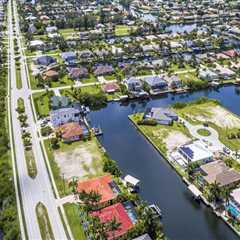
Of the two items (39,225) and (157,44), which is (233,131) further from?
(157,44)

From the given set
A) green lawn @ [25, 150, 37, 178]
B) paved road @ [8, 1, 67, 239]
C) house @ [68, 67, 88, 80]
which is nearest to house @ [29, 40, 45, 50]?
house @ [68, 67, 88, 80]

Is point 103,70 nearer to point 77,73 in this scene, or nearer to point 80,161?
point 77,73

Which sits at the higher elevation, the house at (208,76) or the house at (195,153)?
the house at (195,153)

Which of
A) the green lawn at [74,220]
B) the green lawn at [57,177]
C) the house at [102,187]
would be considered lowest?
the green lawn at [57,177]

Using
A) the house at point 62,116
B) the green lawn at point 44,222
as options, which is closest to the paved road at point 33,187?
the green lawn at point 44,222

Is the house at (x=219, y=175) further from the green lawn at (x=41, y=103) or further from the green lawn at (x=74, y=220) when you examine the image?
the green lawn at (x=41, y=103)
